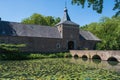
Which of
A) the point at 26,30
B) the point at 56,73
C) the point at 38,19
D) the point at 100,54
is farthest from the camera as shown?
the point at 38,19

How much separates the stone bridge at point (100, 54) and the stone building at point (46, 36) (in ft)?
11.8

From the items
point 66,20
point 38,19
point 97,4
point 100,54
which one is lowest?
point 100,54

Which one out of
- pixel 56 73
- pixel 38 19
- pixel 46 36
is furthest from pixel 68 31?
pixel 56 73

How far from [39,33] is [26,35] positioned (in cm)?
279

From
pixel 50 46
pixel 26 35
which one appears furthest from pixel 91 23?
pixel 26 35

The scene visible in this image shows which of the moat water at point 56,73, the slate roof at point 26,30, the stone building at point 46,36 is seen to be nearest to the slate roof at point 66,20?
the stone building at point 46,36

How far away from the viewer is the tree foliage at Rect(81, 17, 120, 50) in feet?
123

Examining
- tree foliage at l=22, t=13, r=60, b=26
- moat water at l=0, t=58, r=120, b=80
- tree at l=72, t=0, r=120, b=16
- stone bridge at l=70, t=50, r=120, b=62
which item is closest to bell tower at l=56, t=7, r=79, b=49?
stone bridge at l=70, t=50, r=120, b=62

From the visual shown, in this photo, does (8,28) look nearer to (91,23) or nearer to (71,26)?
(71,26)

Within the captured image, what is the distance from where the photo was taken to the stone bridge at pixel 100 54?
2442cm

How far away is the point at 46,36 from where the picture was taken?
34500mm

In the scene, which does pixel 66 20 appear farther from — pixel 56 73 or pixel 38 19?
pixel 56 73

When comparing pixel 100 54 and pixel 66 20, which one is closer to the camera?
pixel 100 54

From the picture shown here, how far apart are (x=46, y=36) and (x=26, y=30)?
11.8 ft
